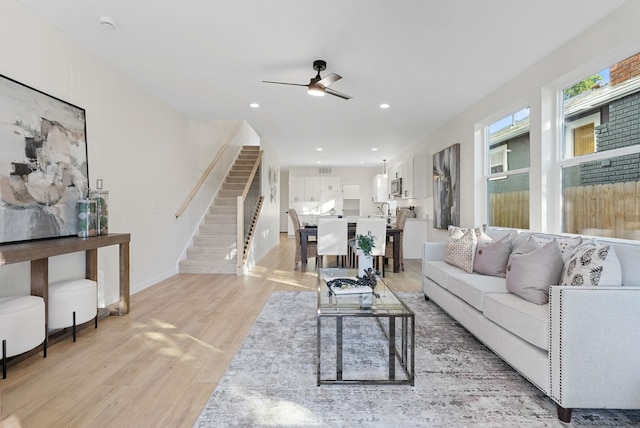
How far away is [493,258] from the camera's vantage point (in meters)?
2.89

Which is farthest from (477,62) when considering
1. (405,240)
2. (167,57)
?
(405,240)

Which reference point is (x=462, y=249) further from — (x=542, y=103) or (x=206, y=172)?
(x=206, y=172)

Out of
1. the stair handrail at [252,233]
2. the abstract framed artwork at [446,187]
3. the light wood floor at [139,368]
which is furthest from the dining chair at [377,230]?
the light wood floor at [139,368]

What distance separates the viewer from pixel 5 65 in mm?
2318

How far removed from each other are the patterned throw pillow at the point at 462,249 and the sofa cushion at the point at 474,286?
21 centimetres

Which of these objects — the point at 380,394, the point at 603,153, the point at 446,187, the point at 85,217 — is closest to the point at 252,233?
the point at 85,217

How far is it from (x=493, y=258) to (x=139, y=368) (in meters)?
2.98

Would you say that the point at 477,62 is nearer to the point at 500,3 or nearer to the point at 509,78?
the point at 509,78

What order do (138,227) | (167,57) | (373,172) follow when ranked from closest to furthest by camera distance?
(167,57)
(138,227)
(373,172)

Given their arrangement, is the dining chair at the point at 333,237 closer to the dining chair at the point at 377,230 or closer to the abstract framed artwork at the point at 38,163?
the dining chair at the point at 377,230

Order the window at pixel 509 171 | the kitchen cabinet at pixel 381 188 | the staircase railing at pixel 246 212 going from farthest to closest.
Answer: the kitchen cabinet at pixel 381 188
the staircase railing at pixel 246 212
the window at pixel 509 171

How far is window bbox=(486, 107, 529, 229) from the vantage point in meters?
3.71

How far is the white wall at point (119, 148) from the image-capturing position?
247 cm

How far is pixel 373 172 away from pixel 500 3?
30.8 feet
